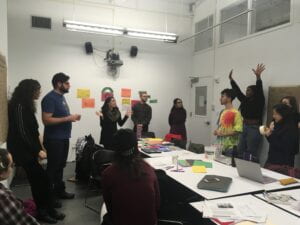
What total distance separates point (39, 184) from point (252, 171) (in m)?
2.13

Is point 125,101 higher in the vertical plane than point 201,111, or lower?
higher

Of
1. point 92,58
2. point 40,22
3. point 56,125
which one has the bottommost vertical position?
point 56,125

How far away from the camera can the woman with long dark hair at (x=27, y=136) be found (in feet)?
8.51

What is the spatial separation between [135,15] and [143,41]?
2.03 feet

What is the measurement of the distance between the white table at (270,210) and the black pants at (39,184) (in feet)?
5.71

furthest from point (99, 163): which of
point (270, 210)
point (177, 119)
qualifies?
point (177, 119)

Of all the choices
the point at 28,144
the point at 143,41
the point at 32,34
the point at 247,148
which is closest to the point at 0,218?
the point at 28,144

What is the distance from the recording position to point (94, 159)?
10.7ft

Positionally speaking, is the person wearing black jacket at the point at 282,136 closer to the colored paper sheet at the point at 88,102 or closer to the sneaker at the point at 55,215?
the sneaker at the point at 55,215

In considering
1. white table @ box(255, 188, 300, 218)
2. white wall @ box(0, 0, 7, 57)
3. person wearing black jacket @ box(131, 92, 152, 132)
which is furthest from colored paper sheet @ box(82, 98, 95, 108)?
white table @ box(255, 188, 300, 218)

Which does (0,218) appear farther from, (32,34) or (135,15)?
(135,15)

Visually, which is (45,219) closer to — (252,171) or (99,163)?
(99,163)

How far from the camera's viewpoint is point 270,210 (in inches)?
67.1

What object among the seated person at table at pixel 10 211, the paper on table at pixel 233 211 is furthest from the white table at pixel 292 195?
the seated person at table at pixel 10 211
